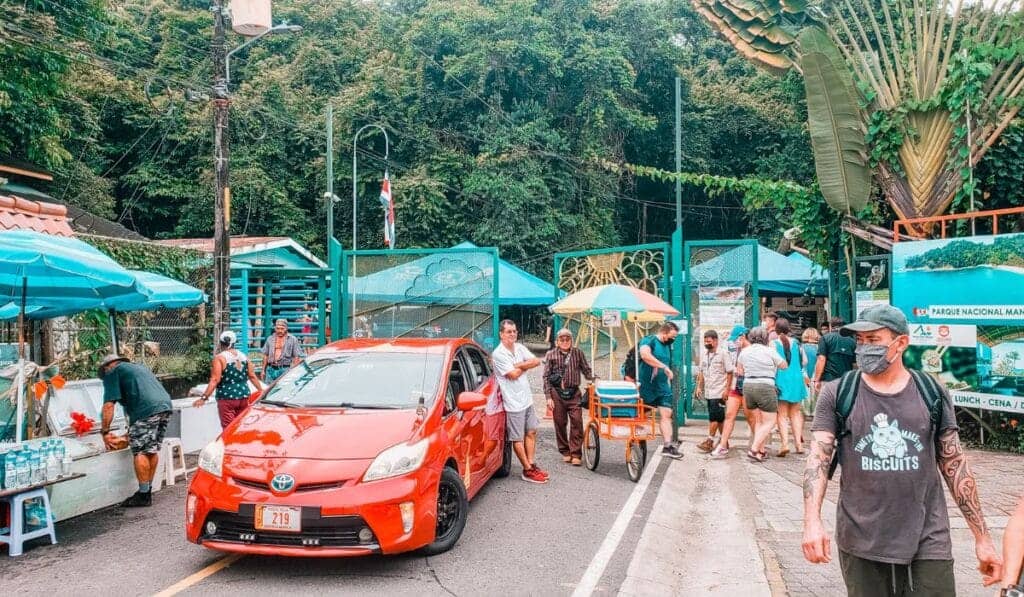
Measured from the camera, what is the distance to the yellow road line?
5.08 meters

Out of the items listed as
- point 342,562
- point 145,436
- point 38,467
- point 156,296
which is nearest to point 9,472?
point 38,467

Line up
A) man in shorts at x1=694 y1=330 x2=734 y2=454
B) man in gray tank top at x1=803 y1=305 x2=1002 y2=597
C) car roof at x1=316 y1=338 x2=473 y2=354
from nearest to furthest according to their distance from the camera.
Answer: man in gray tank top at x1=803 y1=305 x2=1002 y2=597 → car roof at x1=316 y1=338 x2=473 y2=354 → man in shorts at x1=694 y1=330 x2=734 y2=454

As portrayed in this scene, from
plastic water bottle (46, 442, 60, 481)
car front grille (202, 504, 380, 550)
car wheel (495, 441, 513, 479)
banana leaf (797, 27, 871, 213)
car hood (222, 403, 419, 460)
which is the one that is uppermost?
banana leaf (797, 27, 871, 213)

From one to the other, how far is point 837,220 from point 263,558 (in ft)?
35.3

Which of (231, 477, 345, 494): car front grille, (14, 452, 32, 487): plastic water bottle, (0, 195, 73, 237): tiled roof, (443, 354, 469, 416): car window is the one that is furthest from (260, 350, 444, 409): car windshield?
(0, 195, 73, 237): tiled roof

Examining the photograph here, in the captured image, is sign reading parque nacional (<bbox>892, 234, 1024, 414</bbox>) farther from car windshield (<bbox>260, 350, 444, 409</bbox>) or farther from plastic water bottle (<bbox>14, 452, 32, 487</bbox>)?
plastic water bottle (<bbox>14, 452, 32, 487</bbox>)

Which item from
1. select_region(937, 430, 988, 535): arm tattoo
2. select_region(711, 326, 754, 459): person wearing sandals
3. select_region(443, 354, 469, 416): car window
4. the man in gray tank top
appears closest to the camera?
the man in gray tank top

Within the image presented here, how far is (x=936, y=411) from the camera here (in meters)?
3.35

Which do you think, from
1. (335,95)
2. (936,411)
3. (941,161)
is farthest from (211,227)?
(936,411)

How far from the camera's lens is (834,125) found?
11.7m

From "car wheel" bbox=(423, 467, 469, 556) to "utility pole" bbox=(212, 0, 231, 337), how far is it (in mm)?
6599

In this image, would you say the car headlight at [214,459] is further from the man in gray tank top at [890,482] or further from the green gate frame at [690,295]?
the green gate frame at [690,295]

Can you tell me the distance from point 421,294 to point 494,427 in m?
5.46

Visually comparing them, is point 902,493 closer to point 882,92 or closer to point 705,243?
point 705,243
